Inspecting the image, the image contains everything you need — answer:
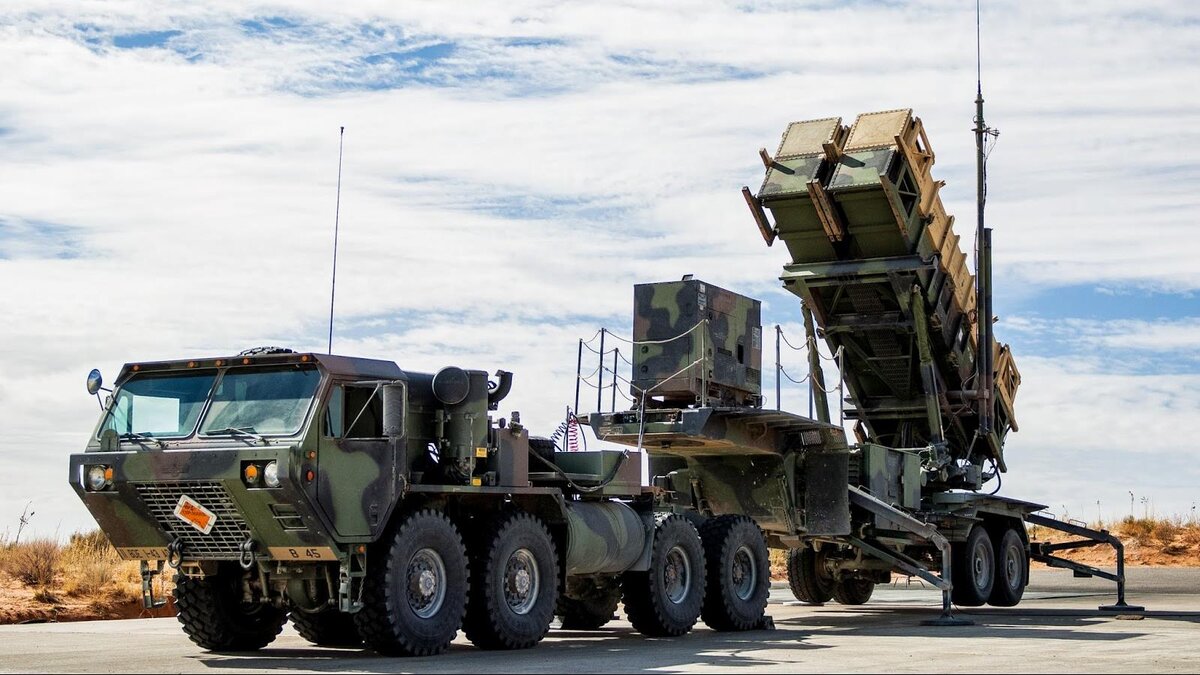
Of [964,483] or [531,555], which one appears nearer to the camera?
[531,555]

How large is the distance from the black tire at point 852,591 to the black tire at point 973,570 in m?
1.14

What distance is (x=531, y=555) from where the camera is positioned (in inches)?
535

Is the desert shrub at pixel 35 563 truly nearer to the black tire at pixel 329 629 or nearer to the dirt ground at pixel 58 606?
the dirt ground at pixel 58 606

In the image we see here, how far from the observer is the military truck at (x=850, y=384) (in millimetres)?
16875

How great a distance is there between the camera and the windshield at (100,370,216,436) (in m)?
12.2

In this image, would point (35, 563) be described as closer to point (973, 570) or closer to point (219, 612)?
point (219, 612)

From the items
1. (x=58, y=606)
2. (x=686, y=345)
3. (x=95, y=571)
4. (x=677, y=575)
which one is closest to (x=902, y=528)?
(x=686, y=345)

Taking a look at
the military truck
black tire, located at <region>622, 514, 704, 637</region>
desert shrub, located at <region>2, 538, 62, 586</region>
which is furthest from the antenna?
desert shrub, located at <region>2, 538, 62, 586</region>

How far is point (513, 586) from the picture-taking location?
529 inches

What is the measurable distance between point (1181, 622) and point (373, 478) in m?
9.24

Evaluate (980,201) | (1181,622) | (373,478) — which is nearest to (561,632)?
(373,478)

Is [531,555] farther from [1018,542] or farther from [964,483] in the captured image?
[1018,542]

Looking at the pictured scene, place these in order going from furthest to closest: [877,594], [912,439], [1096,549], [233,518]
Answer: [1096,549] → [877,594] → [912,439] → [233,518]

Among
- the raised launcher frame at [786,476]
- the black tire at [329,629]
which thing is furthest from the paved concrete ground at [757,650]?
the raised launcher frame at [786,476]
